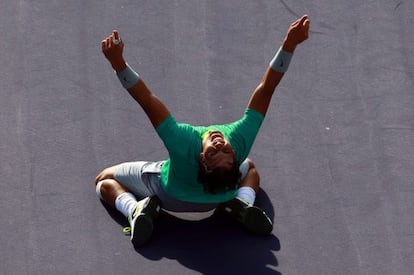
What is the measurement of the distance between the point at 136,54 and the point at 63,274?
249 centimetres

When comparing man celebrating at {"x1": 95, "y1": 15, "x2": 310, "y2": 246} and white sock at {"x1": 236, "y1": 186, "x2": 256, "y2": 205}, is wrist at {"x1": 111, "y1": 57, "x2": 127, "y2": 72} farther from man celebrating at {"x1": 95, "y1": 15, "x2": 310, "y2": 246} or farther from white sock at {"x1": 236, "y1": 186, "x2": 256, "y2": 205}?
white sock at {"x1": 236, "y1": 186, "x2": 256, "y2": 205}

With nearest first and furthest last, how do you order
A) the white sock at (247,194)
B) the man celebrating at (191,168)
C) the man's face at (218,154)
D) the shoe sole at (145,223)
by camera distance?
1. the man's face at (218,154)
2. the man celebrating at (191,168)
3. the shoe sole at (145,223)
4. the white sock at (247,194)

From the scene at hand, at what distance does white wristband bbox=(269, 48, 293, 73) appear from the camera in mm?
7133

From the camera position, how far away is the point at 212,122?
27.7ft

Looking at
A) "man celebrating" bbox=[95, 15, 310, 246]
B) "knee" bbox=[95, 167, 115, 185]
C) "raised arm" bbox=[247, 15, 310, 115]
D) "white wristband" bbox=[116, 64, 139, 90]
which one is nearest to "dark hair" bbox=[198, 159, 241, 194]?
"man celebrating" bbox=[95, 15, 310, 246]

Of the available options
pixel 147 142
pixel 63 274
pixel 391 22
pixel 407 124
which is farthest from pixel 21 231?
pixel 391 22

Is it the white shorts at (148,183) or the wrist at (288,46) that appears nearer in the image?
the wrist at (288,46)

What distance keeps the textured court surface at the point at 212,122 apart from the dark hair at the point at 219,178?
74 cm

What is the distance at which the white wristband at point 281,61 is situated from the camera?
7.13 meters

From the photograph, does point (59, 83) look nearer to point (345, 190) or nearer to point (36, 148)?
point (36, 148)

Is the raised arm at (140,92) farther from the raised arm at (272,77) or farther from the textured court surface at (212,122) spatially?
the textured court surface at (212,122)

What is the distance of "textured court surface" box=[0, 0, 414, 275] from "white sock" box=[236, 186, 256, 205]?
0.19 meters

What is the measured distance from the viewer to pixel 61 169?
7945 millimetres

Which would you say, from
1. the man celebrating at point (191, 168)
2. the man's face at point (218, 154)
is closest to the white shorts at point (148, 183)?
the man celebrating at point (191, 168)
